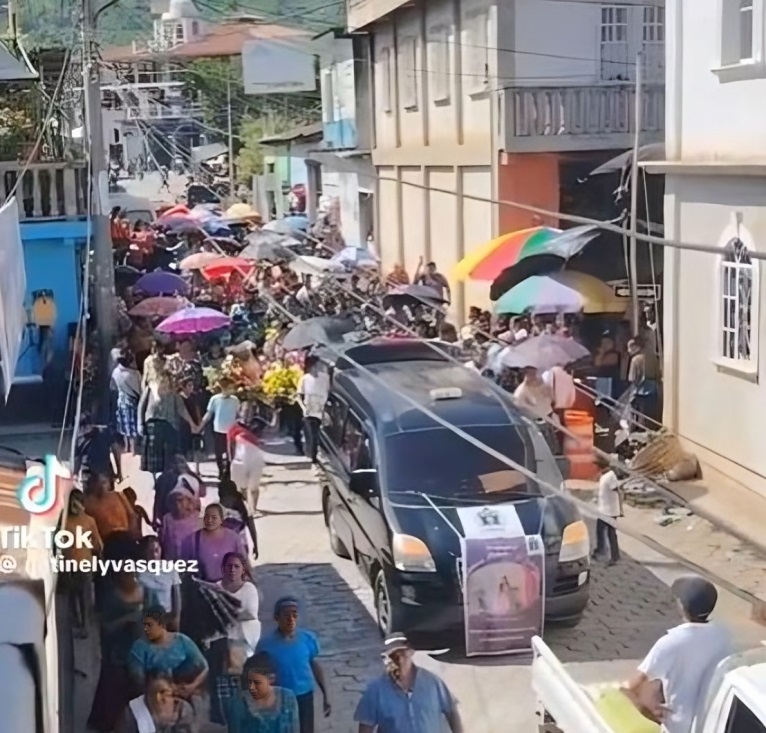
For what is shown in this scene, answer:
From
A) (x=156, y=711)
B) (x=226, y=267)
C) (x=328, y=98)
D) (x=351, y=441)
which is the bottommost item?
(x=156, y=711)

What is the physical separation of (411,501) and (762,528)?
34.2 inches

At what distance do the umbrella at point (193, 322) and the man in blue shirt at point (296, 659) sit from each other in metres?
0.97

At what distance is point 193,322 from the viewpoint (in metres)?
4.20

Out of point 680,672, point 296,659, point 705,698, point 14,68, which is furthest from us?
point 14,68

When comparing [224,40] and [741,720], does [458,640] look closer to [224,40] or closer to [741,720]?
[741,720]

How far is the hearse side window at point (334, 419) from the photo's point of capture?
152 inches

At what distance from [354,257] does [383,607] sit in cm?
111

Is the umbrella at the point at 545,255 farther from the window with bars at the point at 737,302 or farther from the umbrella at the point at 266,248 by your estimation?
the umbrella at the point at 266,248

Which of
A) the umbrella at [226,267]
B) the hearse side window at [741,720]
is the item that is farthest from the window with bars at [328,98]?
the hearse side window at [741,720]


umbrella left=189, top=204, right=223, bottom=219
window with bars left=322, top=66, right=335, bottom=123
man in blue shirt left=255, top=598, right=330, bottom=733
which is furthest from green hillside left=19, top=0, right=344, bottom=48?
man in blue shirt left=255, top=598, right=330, bottom=733

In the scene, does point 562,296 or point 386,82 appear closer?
point 562,296

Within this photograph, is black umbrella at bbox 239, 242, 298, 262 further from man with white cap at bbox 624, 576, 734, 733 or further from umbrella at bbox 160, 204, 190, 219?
man with white cap at bbox 624, 576, 734, 733

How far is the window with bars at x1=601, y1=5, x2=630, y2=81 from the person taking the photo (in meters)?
3.84

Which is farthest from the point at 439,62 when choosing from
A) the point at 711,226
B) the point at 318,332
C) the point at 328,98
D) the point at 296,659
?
Answer: the point at 296,659
